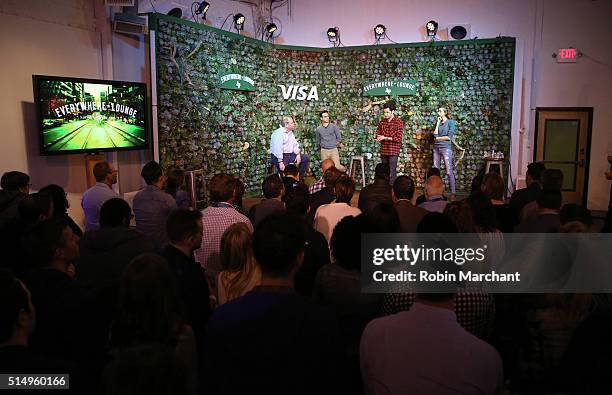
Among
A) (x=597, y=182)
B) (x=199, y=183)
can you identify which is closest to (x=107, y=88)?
(x=199, y=183)

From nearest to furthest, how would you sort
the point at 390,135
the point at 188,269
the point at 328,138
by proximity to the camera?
the point at 188,269
the point at 390,135
the point at 328,138

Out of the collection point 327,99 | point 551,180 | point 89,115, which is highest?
point 327,99

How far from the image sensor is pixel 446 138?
10.9 meters

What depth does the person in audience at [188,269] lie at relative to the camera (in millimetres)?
2656

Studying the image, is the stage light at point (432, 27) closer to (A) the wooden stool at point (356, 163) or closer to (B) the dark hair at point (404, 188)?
(A) the wooden stool at point (356, 163)

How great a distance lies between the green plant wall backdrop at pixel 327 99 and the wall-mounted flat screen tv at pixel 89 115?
0.98 m

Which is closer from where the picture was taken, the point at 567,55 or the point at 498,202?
the point at 498,202

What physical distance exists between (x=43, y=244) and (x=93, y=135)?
211 inches

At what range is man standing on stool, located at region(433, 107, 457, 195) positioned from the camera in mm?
10852

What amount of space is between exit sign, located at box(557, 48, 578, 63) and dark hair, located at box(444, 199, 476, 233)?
8.79 m

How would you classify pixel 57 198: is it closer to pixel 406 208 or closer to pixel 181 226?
pixel 181 226

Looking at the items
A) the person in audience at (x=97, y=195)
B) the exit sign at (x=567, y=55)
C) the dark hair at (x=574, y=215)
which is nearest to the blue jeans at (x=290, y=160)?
the exit sign at (x=567, y=55)

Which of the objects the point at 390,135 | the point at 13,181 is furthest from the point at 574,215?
the point at 390,135

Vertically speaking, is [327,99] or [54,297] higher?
[327,99]
